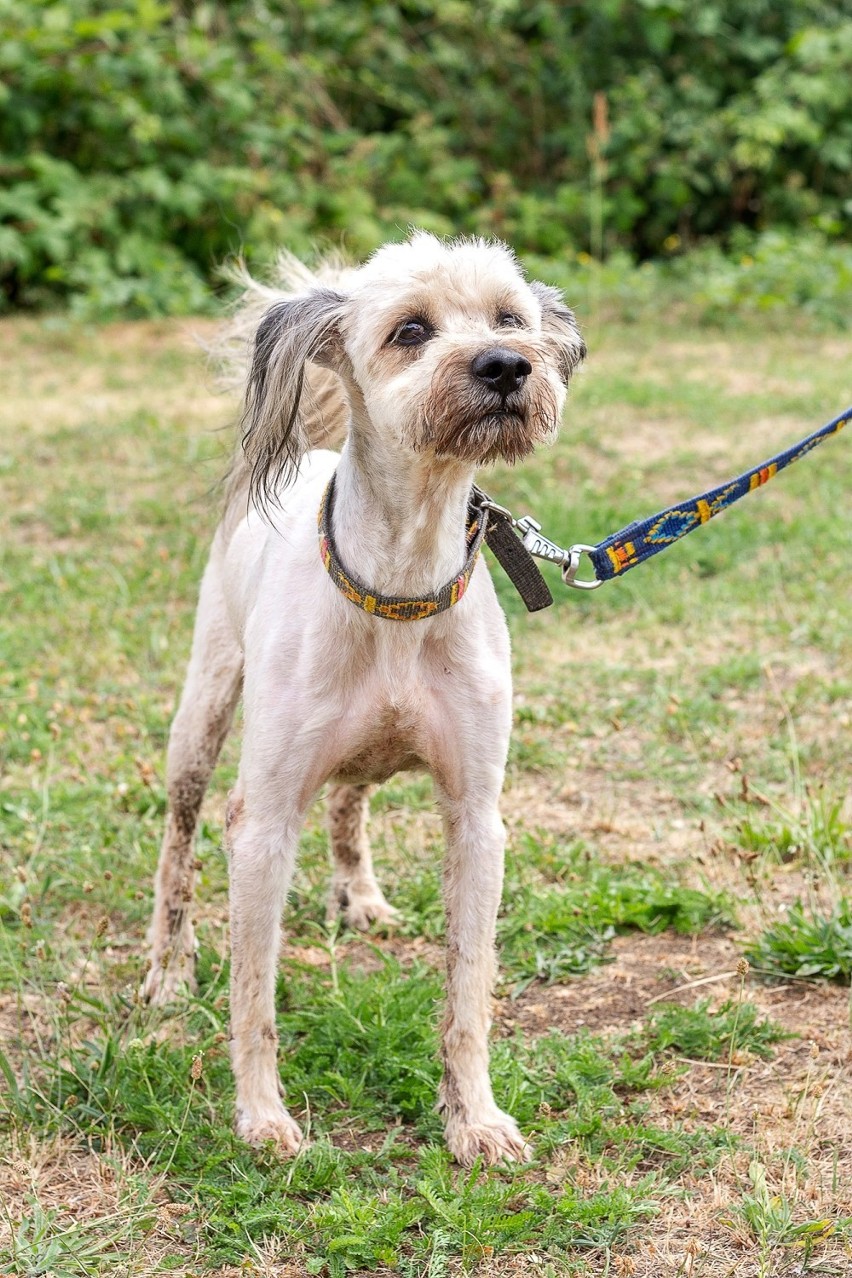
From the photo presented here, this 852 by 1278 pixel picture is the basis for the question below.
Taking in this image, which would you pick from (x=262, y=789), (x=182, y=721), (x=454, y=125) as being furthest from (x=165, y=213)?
(x=262, y=789)

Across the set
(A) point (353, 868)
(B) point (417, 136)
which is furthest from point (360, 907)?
(B) point (417, 136)

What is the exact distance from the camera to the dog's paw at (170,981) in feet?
11.2

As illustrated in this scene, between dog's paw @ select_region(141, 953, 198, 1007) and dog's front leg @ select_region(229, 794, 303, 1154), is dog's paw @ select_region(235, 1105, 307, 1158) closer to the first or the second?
dog's front leg @ select_region(229, 794, 303, 1154)

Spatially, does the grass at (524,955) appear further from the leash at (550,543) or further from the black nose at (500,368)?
the black nose at (500,368)

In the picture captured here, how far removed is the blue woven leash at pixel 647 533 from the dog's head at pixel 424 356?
0.41 meters

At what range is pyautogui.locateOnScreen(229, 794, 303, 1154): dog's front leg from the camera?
2.93 meters

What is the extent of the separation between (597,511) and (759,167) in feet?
20.6

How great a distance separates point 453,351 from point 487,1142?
147cm

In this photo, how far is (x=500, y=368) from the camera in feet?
8.68

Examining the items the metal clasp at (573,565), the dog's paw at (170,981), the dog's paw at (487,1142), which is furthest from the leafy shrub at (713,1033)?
the dog's paw at (170,981)

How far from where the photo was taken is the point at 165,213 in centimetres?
1067

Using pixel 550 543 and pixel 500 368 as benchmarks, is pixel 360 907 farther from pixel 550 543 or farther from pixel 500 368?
pixel 500 368

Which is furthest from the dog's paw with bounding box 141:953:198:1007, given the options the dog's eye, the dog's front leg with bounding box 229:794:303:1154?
the dog's eye

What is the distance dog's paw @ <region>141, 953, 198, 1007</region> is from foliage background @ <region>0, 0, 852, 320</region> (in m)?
7.37
